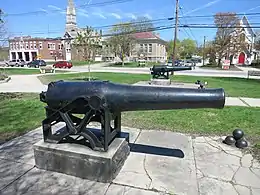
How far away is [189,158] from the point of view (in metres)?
3.40

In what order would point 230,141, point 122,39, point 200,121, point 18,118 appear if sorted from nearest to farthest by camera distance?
point 230,141
point 200,121
point 18,118
point 122,39

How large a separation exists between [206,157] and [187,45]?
276ft

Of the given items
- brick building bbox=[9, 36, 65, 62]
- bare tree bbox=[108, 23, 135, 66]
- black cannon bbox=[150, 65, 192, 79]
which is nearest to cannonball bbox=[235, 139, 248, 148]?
black cannon bbox=[150, 65, 192, 79]

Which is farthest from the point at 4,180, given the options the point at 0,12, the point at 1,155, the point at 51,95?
the point at 0,12

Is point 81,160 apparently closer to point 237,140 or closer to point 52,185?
point 52,185

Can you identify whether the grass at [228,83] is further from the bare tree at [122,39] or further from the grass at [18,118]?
the bare tree at [122,39]

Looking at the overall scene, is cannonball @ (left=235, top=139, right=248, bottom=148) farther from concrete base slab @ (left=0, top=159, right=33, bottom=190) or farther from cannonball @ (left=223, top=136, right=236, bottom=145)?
concrete base slab @ (left=0, top=159, right=33, bottom=190)

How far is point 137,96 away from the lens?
8.55 feet

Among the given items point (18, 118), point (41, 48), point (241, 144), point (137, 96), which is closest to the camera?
point (137, 96)

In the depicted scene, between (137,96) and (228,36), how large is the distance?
4050cm

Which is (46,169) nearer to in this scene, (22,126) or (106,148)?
(106,148)

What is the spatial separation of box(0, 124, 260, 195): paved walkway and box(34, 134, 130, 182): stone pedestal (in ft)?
0.30

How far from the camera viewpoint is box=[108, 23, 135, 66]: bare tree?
44000 millimetres

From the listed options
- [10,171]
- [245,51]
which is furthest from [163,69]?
[245,51]
